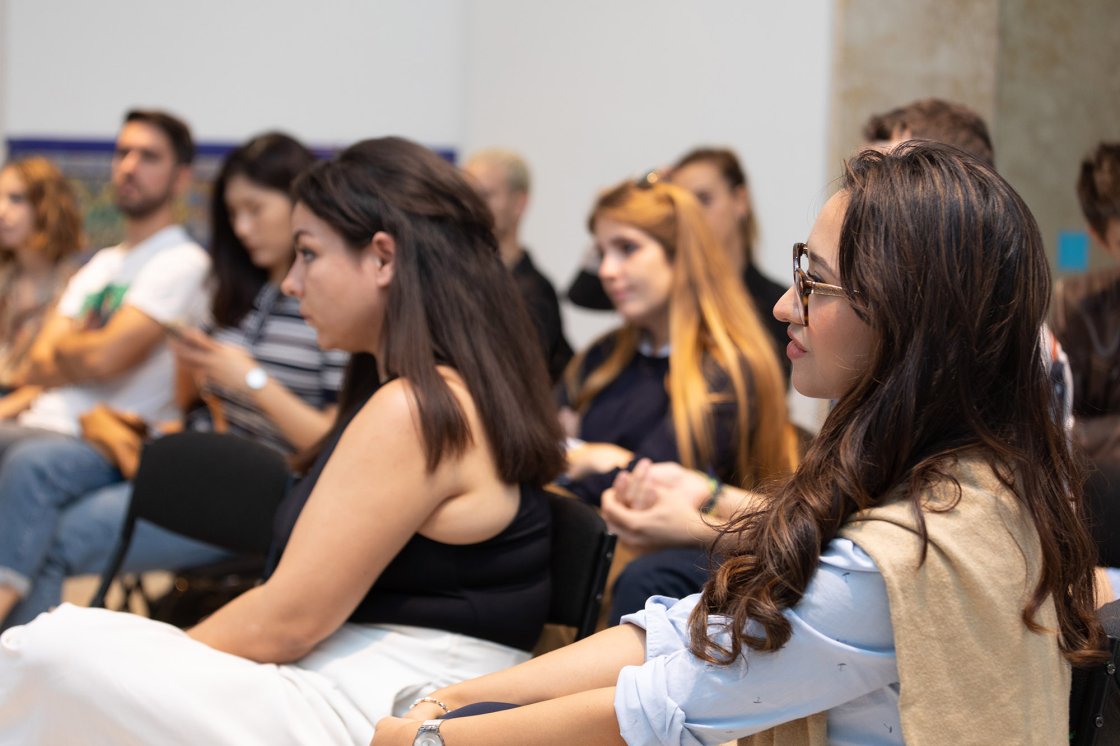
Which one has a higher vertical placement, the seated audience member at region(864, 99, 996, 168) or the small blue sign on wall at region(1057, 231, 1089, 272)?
the seated audience member at region(864, 99, 996, 168)

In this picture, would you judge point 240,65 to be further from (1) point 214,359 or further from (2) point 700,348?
(2) point 700,348

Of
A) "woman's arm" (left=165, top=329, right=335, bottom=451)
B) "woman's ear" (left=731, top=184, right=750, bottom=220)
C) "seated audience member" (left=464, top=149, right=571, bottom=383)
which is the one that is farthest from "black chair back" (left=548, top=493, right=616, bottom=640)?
"woman's ear" (left=731, top=184, right=750, bottom=220)

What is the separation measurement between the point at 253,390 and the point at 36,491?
26.4 inches

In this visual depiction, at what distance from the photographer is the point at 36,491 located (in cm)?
333

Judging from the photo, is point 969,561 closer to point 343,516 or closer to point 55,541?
point 343,516

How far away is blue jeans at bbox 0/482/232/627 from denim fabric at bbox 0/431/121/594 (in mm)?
39

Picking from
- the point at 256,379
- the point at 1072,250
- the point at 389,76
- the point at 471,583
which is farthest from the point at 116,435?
the point at 389,76

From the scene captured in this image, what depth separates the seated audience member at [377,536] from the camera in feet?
5.82

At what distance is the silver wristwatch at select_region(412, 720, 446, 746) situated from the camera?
1.44 meters

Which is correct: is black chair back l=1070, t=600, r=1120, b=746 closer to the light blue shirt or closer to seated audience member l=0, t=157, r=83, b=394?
the light blue shirt

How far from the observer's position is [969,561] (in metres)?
1.18

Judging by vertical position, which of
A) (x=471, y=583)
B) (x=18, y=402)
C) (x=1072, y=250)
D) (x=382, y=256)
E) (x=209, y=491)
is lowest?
(x=18, y=402)

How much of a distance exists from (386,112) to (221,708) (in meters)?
4.78

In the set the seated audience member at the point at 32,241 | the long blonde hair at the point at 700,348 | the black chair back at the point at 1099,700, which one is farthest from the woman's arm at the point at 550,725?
the seated audience member at the point at 32,241
